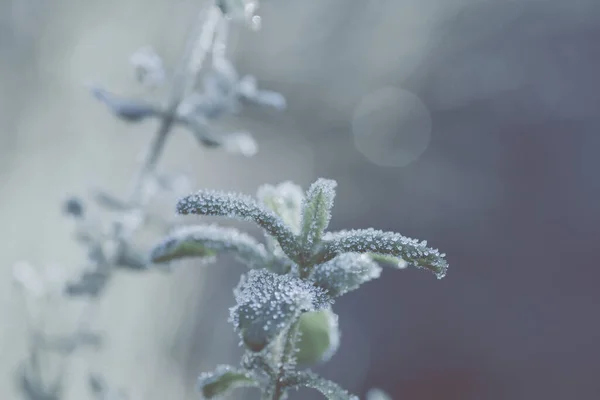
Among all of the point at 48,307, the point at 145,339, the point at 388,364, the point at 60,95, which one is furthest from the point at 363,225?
the point at 48,307

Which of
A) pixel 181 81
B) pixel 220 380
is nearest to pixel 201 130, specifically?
pixel 181 81

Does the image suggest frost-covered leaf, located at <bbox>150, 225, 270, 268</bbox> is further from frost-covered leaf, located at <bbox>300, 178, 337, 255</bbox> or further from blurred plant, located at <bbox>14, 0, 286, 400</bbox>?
blurred plant, located at <bbox>14, 0, 286, 400</bbox>

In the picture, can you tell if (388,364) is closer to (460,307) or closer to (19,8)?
(460,307)

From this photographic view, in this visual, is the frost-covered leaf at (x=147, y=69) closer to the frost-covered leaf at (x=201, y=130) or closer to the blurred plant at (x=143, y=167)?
the blurred plant at (x=143, y=167)

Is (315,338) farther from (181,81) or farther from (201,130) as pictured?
(181,81)

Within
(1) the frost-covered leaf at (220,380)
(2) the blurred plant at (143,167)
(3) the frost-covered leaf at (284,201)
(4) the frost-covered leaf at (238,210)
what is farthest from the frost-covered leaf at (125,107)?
(1) the frost-covered leaf at (220,380)
